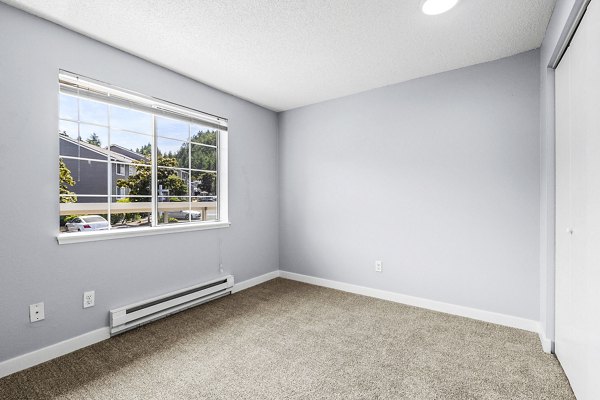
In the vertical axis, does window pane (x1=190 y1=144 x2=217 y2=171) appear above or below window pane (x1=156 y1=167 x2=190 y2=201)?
above

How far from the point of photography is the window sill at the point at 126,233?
2096 millimetres

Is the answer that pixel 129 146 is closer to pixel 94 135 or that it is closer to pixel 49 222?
pixel 94 135

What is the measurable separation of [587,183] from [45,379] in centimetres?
332

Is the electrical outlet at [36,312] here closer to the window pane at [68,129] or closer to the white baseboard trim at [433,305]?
the window pane at [68,129]

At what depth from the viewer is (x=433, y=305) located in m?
2.88

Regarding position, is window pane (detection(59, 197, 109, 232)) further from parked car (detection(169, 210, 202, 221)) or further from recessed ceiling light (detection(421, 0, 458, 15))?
recessed ceiling light (detection(421, 0, 458, 15))

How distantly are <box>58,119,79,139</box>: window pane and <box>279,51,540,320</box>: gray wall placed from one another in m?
2.42

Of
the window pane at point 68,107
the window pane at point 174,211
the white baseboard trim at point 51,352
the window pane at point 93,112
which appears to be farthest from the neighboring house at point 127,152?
the white baseboard trim at point 51,352

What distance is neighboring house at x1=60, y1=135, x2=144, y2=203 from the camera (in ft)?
7.25

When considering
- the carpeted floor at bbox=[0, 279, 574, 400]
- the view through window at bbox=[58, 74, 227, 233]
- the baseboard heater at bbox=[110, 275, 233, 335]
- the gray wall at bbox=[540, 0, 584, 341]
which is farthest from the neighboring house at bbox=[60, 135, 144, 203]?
the gray wall at bbox=[540, 0, 584, 341]

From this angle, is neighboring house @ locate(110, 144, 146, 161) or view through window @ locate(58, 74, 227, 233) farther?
neighboring house @ locate(110, 144, 146, 161)

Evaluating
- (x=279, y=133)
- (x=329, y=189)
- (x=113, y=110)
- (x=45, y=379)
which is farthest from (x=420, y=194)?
(x=45, y=379)

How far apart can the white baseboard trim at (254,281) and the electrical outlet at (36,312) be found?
5.74ft

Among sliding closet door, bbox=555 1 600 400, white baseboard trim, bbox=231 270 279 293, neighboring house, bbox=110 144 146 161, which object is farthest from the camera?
white baseboard trim, bbox=231 270 279 293
